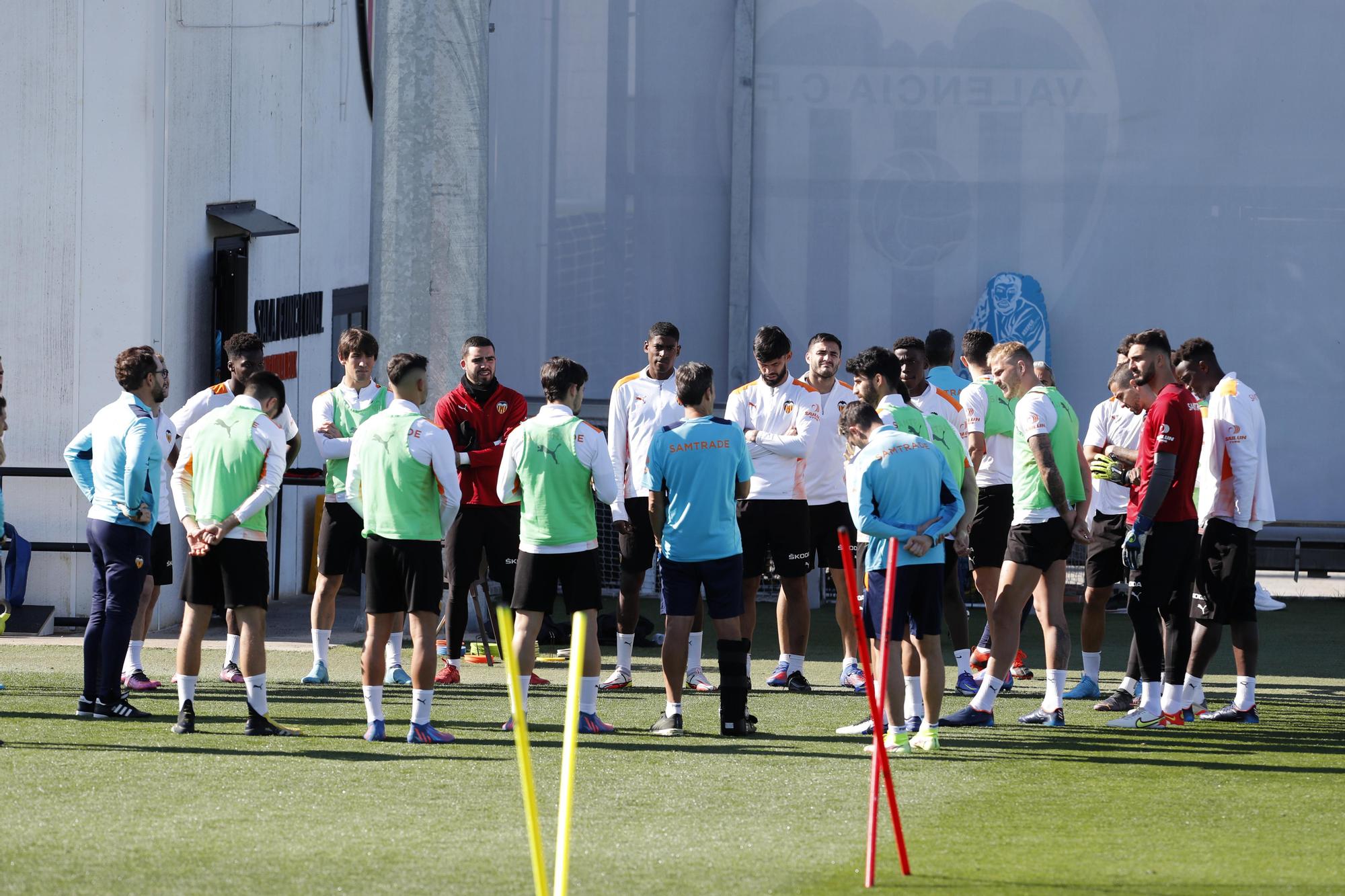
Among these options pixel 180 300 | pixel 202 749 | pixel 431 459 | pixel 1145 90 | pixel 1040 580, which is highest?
pixel 1145 90

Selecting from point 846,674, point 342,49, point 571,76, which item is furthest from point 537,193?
point 846,674

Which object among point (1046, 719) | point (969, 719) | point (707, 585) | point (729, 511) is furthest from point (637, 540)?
point (1046, 719)

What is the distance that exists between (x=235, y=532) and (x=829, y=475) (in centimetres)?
334

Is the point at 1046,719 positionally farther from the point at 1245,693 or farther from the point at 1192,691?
the point at 1245,693

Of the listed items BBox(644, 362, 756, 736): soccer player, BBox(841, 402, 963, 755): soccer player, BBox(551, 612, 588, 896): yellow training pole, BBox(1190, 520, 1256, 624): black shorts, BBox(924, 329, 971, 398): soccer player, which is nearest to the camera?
BBox(551, 612, 588, 896): yellow training pole

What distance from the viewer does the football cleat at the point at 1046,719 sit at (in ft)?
27.6

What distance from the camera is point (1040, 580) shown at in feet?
28.4

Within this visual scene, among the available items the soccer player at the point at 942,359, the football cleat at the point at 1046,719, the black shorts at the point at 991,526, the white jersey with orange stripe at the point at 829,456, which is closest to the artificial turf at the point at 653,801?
the football cleat at the point at 1046,719

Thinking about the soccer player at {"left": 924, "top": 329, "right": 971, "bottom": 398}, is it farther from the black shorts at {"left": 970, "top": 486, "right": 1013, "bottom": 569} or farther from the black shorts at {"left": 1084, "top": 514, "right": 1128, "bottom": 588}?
the black shorts at {"left": 1084, "top": 514, "right": 1128, "bottom": 588}

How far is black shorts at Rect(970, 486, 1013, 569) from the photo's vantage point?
924cm

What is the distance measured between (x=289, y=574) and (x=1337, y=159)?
9.30 metres

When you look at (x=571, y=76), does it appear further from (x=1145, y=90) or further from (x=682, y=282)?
(x=1145, y=90)

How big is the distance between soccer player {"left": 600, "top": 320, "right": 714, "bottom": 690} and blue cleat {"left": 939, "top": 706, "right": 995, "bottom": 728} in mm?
1633

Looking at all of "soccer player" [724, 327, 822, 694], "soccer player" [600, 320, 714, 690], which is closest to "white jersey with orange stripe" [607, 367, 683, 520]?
"soccer player" [600, 320, 714, 690]
